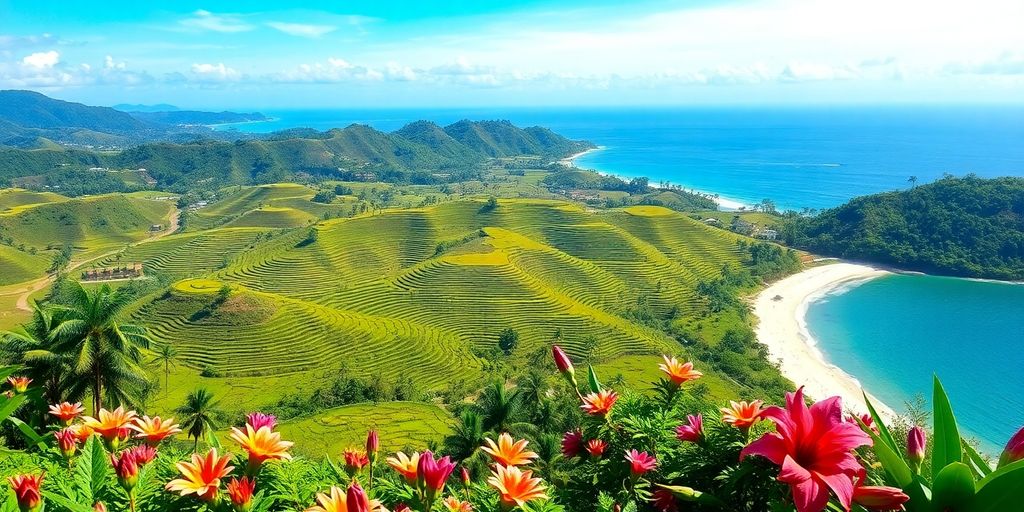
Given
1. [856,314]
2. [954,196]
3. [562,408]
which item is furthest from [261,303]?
[954,196]

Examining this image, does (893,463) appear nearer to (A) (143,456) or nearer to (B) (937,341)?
(A) (143,456)

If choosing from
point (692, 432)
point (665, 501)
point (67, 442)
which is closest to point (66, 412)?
point (67, 442)

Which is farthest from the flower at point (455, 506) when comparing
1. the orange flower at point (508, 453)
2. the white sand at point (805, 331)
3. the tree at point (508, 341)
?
the tree at point (508, 341)

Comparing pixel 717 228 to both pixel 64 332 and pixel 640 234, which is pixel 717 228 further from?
pixel 64 332

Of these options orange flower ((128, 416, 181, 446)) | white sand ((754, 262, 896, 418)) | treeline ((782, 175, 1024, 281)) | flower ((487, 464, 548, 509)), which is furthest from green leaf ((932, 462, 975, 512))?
treeline ((782, 175, 1024, 281))

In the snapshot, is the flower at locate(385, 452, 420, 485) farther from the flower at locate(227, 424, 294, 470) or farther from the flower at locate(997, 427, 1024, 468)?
the flower at locate(997, 427, 1024, 468)

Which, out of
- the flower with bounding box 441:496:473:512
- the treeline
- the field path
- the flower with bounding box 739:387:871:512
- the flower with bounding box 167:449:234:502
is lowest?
the field path
